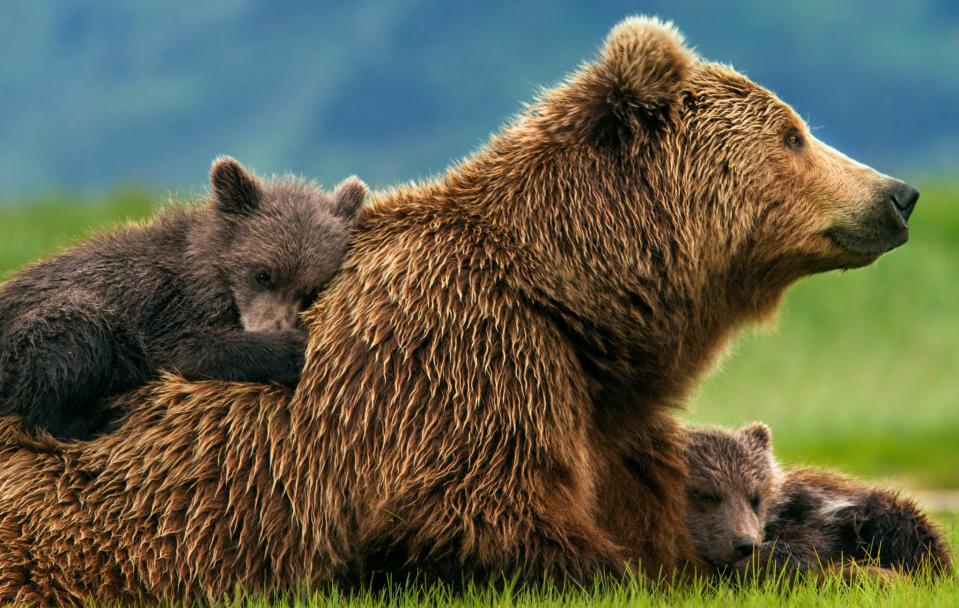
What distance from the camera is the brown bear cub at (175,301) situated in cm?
490

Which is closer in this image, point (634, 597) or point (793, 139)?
point (634, 597)

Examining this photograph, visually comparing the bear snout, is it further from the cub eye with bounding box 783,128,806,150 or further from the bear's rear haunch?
the cub eye with bounding box 783,128,806,150

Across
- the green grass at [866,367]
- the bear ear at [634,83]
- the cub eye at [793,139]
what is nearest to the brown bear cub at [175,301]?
the bear ear at [634,83]

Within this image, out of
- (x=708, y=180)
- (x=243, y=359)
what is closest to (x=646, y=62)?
(x=708, y=180)

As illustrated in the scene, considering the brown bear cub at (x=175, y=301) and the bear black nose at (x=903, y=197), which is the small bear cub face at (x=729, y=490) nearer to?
the bear black nose at (x=903, y=197)

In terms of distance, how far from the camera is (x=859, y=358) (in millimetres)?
18484

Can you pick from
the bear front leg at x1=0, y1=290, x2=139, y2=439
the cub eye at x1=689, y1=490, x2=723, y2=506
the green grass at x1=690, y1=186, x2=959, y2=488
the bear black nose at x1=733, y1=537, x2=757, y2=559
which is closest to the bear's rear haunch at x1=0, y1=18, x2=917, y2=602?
the bear front leg at x1=0, y1=290, x2=139, y2=439

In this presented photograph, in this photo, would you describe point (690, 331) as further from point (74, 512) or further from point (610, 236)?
point (74, 512)

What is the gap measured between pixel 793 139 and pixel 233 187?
7.65 feet

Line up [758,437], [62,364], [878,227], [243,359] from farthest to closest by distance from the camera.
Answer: [758,437] → [878,227] → [243,359] → [62,364]

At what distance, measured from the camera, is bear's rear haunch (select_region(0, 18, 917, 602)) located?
15.8 ft

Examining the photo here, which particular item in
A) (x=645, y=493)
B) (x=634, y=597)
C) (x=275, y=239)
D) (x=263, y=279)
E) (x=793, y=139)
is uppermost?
(x=793, y=139)

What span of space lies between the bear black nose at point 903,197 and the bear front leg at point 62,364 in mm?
3052

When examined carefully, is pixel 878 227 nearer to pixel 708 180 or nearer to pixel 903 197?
pixel 903 197
